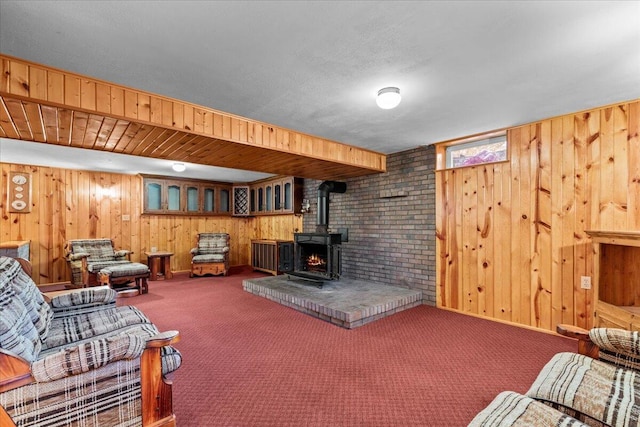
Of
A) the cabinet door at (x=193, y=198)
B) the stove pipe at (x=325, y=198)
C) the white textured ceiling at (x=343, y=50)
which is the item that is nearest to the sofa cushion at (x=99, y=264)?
the cabinet door at (x=193, y=198)

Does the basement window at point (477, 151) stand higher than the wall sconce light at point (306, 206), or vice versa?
the basement window at point (477, 151)

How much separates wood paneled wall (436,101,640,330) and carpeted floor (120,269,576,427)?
1.15ft

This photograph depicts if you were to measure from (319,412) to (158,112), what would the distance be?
8.35ft

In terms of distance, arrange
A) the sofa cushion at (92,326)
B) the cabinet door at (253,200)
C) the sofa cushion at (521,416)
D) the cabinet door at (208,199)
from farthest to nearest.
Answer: the cabinet door at (253,200), the cabinet door at (208,199), the sofa cushion at (92,326), the sofa cushion at (521,416)

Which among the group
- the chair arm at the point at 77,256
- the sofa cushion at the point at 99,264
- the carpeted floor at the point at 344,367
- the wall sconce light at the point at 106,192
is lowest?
the carpeted floor at the point at 344,367

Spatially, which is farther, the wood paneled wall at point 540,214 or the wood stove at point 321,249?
the wood stove at point 321,249

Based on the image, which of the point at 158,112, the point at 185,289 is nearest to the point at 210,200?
the point at 185,289

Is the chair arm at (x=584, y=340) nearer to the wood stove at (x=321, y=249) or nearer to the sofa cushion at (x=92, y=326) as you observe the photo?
the sofa cushion at (x=92, y=326)

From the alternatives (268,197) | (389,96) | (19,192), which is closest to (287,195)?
(268,197)

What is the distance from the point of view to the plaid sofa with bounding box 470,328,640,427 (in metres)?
1.19

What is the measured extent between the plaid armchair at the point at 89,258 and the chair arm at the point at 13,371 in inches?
169

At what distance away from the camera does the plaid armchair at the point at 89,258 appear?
4.96 metres

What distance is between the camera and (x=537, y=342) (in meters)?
2.88

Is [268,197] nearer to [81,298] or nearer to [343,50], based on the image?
[81,298]
